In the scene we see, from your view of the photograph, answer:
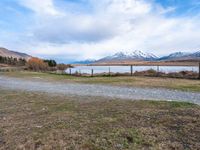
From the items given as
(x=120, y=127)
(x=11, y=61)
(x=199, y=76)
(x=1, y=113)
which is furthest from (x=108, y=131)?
(x=11, y=61)

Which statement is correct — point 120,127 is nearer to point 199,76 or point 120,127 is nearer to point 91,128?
point 91,128

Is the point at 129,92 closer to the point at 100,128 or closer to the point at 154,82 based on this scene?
the point at 154,82

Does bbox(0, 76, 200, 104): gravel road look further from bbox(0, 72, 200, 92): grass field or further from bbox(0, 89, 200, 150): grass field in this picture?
bbox(0, 89, 200, 150): grass field

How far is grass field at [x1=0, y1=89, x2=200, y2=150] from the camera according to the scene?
3863 mm

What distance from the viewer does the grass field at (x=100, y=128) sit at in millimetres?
3863

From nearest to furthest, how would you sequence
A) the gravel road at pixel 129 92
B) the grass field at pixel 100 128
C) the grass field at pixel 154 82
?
the grass field at pixel 100 128 < the gravel road at pixel 129 92 < the grass field at pixel 154 82

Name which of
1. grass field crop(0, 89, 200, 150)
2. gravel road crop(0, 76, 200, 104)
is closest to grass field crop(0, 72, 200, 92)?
gravel road crop(0, 76, 200, 104)

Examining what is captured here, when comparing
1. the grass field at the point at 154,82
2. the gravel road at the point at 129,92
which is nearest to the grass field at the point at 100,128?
the gravel road at the point at 129,92

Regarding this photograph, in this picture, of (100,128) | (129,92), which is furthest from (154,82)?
(100,128)

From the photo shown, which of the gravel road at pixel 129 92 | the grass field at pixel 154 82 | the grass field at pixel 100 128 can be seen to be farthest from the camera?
the grass field at pixel 154 82

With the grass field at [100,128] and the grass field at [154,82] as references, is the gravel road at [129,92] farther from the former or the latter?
the grass field at [100,128]

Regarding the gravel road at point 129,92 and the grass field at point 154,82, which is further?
the grass field at point 154,82

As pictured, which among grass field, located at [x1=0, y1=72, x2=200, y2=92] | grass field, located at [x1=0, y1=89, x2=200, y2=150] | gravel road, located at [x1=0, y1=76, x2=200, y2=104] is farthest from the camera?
grass field, located at [x1=0, y1=72, x2=200, y2=92]

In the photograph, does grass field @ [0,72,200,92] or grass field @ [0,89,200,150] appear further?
grass field @ [0,72,200,92]
